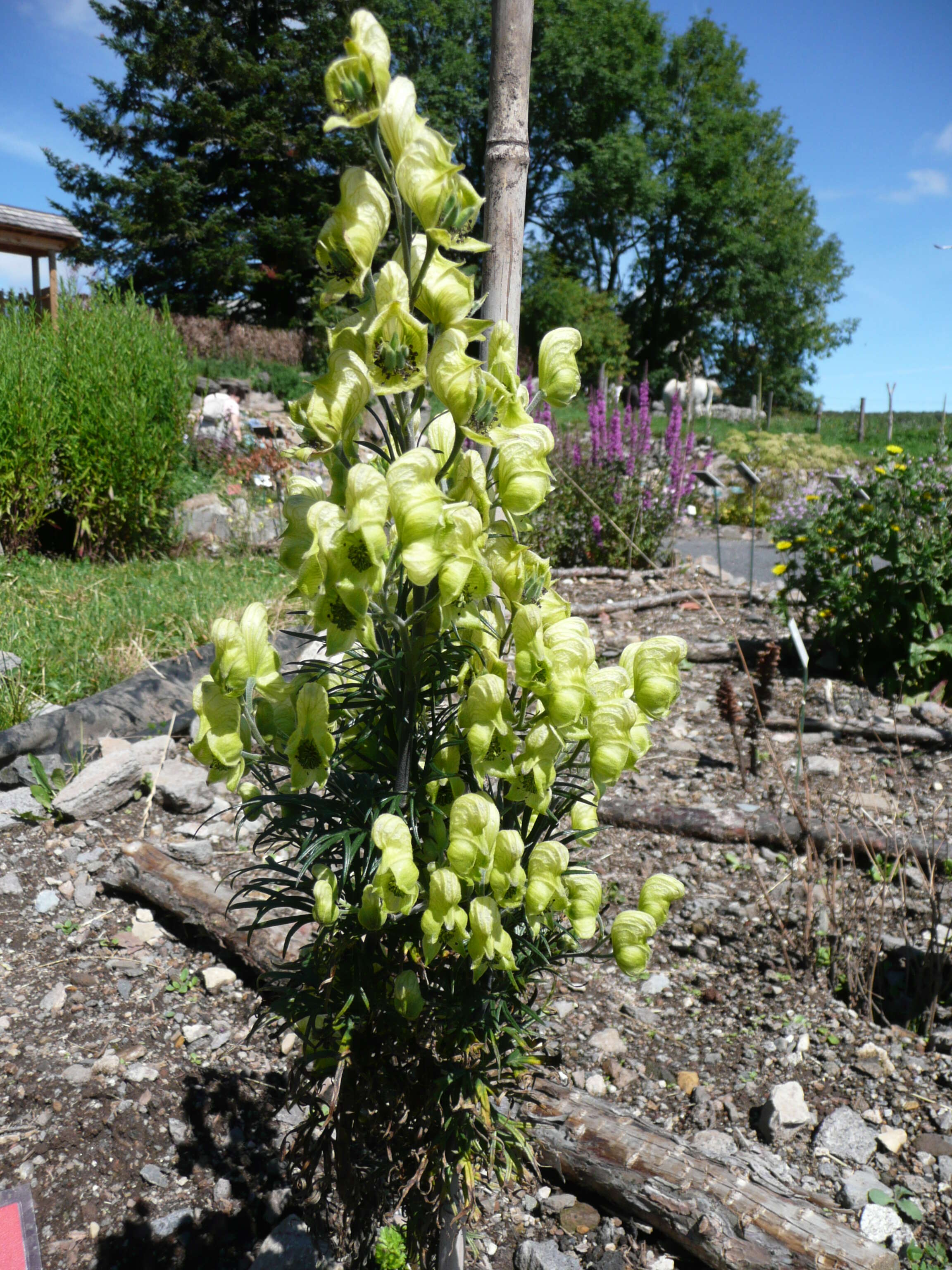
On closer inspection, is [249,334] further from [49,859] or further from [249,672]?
[249,672]

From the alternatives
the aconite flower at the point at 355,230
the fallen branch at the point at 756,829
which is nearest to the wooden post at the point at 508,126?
the aconite flower at the point at 355,230

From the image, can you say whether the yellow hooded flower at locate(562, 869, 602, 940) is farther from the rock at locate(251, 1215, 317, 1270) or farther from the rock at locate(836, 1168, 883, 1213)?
the rock at locate(836, 1168, 883, 1213)

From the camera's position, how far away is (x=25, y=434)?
687 centimetres

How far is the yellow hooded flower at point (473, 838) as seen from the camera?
43.9 inches

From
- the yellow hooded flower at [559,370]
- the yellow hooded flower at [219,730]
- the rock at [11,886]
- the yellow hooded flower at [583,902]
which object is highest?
the yellow hooded flower at [559,370]

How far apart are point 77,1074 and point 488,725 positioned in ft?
6.13

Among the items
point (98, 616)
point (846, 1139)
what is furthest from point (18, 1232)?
point (98, 616)

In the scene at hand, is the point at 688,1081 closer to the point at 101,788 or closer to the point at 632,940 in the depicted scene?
the point at 632,940

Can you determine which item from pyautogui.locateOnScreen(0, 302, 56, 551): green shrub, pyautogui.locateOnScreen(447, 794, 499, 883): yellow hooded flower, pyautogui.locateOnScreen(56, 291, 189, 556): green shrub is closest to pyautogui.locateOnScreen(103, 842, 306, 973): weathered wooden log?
pyautogui.locateOnScreen(447, 794, 499, 883): yellow hooded flower

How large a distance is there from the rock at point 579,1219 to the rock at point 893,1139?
78 cm

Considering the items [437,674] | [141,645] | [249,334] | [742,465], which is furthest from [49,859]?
[249,334]

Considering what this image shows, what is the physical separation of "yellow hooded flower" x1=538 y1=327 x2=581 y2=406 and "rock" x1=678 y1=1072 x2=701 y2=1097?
1.92 meters

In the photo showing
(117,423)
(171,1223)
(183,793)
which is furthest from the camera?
(117,423)

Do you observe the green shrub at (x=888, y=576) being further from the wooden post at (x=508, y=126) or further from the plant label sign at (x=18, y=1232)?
the plant label sign at (x=18, y=1232)
